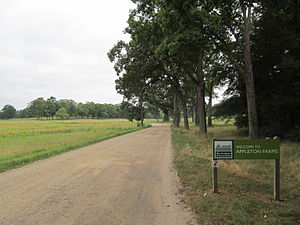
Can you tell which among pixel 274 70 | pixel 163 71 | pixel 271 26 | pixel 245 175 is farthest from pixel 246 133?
pixel 245 175

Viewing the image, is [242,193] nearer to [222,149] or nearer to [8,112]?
[222,149]

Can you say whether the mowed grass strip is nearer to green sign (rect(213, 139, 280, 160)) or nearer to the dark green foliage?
green sign (rect(213, 139, 280, 160))

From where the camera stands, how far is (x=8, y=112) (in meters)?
144

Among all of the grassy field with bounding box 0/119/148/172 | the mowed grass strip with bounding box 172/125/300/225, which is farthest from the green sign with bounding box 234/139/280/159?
the grassy field with bounding box 0/119/148/172

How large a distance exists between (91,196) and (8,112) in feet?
571

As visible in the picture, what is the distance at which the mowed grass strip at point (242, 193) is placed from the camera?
11.0ft

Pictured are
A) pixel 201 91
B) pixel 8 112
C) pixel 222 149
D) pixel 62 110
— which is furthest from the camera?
pixel 8 112

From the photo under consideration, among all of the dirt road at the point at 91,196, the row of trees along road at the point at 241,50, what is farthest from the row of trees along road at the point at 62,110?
the dirt road at the point at 91,196

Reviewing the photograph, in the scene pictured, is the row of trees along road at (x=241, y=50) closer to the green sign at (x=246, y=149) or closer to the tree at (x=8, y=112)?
the green sign at (x=246, y=149)

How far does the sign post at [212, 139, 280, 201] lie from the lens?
14.2ft

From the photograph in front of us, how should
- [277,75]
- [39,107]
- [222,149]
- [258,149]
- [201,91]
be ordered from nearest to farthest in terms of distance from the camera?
1. [258,149]
2. [222,149]
3. [277,75]
4. [201,91]
5. [39,107]

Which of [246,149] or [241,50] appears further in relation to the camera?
[241,50]

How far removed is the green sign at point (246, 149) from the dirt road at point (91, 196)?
1.52m

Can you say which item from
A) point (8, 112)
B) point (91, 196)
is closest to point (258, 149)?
point (91, 196)
